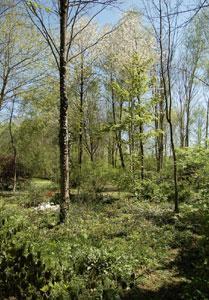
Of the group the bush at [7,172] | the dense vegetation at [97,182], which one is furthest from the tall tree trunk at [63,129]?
the bush at [7,172]

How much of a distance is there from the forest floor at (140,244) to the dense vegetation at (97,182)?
26 millimetres

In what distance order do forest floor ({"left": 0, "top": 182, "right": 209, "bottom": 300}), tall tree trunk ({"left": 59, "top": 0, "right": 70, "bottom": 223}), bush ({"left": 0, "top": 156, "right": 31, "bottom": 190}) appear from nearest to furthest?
forest floor ({"left": 0, "top": 182, "right": 209, "bottom": 300}) → tall tree trunk ({"left": 59, "top": 0, "right": 70, "bottom": 223}) → bush ({"left": 0, "top": 156, "right": 31, "bottom": 190})

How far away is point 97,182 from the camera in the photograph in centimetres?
1563

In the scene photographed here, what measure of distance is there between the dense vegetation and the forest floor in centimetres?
3

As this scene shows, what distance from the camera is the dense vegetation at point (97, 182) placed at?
5742 mm

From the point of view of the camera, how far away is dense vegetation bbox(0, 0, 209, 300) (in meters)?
5.74

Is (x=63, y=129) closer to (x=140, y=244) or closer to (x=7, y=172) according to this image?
(x=140, y=244)

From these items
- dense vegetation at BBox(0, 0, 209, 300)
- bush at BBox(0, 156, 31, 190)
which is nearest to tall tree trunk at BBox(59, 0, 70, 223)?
dense vegetation at BBox(0, 0, 209, 300)

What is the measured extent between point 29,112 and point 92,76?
444 cm

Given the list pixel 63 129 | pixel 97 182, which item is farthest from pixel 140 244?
pixel 97 182

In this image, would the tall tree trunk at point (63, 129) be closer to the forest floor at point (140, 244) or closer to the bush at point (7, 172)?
the forest floor at point (140, 244)

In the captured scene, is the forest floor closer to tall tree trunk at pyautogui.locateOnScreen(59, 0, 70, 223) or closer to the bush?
tall tree trunk at pyautogui.locateOnScreen(59, 0, 70, 223)

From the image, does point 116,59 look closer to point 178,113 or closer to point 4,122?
point 4,122

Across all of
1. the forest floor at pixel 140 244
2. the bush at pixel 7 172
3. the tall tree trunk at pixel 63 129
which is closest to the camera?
the forest floor at pixel 140 244
